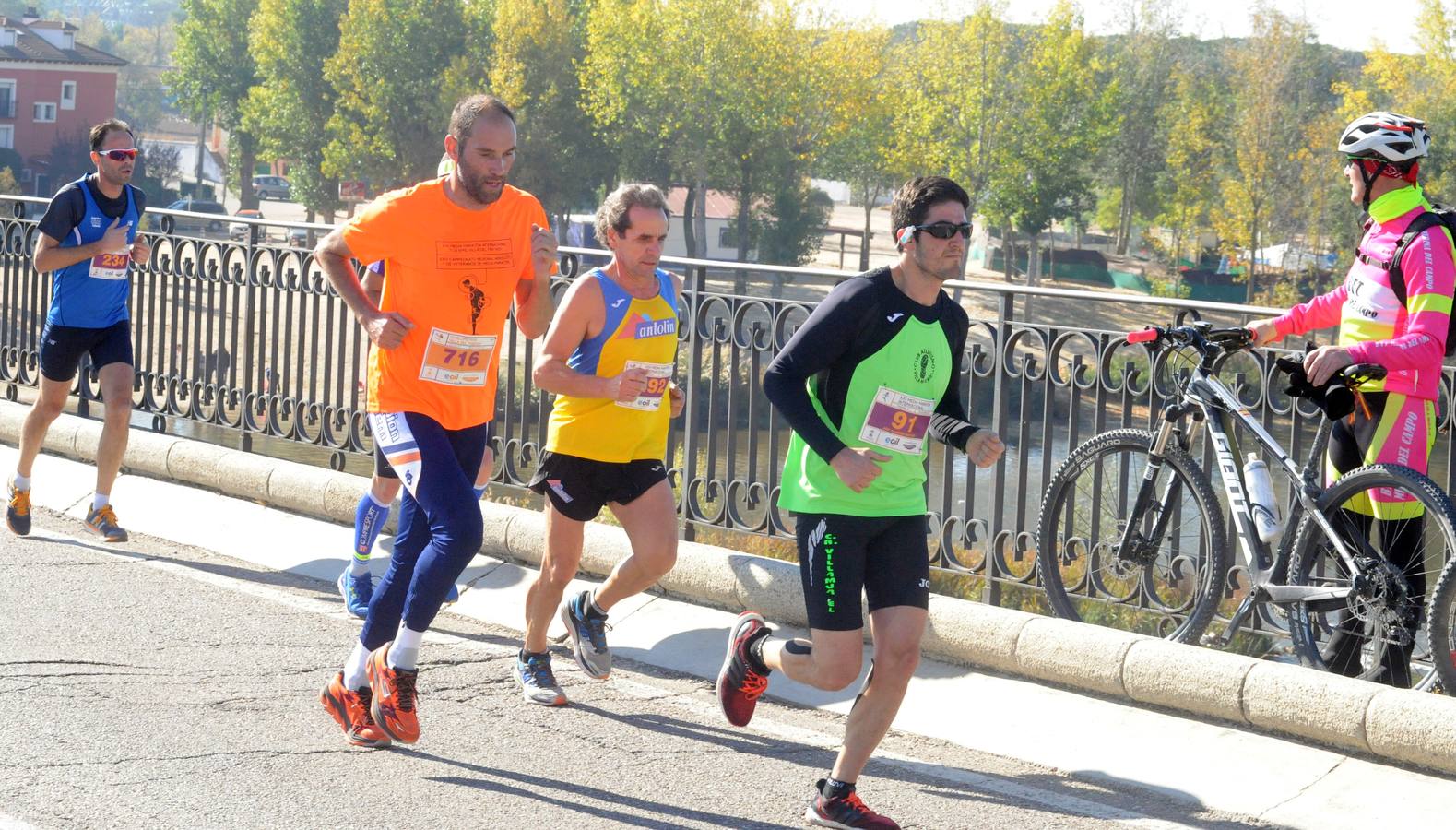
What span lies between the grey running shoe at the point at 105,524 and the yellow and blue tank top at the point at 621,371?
10.8 feet

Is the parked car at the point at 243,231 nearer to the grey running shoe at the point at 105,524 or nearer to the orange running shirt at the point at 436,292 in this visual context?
the grey running shoe at the point at 105,524

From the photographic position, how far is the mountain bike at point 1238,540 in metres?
5.33

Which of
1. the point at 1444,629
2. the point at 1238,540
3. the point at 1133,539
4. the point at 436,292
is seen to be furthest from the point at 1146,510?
the point at 436,292

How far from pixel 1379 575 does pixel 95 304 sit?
606 centimetres

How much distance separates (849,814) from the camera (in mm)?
4395

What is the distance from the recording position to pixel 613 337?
5.54 metres

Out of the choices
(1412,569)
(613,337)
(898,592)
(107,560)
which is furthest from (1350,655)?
(107,560)

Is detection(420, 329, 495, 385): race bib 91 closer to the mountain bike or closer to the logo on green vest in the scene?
the logo on green vest

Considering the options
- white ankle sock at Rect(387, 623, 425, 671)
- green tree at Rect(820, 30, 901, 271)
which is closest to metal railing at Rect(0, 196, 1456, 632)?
white ankle sock at Rect(387, 623, 425, 671)

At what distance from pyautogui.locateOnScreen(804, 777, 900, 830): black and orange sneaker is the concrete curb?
4.64ft

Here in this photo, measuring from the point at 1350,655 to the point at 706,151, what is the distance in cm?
6299

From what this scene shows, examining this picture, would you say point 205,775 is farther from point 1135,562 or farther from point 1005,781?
point 1135,562

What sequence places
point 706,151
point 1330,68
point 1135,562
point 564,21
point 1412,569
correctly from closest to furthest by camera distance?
point 1412,569
point 1135,562
point 706,151
point 564,21
point 1330,68

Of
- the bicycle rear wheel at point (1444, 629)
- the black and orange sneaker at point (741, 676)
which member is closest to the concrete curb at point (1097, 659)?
the bicycle rear wheel at point (1444, 629)
